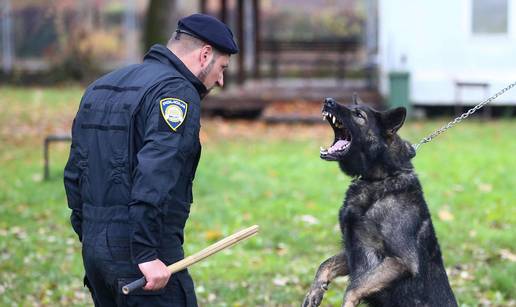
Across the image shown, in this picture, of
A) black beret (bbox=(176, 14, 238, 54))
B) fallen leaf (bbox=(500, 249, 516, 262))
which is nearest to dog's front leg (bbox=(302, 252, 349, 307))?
black beret (bbox=(176, 14, 238, 54))

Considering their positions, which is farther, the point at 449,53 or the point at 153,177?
the point at 449,53

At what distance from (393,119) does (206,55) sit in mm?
1147

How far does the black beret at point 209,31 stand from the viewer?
14.4ft

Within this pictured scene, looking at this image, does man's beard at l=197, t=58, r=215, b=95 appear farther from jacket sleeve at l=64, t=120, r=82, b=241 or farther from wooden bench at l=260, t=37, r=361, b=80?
wooden bench at l=260, t=37, r=361, b=80

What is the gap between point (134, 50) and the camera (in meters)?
27.4

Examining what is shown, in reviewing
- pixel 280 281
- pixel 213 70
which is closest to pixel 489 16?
pixel 280 281

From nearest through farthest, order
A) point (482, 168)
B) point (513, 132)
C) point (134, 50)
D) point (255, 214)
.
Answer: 1. point (255, 214)
2. point (482, 168)
3. point (513, 132)
4. point (134, 50)

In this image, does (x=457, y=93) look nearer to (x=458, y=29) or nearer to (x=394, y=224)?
(x=458, y=29)

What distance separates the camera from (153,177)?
403 centimetres

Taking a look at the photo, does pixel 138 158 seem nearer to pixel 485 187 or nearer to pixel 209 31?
pixel 209 31

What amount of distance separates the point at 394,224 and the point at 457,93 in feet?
48.4

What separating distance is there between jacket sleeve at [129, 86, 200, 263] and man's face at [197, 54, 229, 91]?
1.13ft

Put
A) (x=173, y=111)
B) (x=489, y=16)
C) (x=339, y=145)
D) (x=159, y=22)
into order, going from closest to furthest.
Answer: (x=173, y=111)
(x=339, y=145)
(x=159, y=22)
(x=489, y=16)

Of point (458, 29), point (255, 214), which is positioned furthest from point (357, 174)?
point (458, 29)
